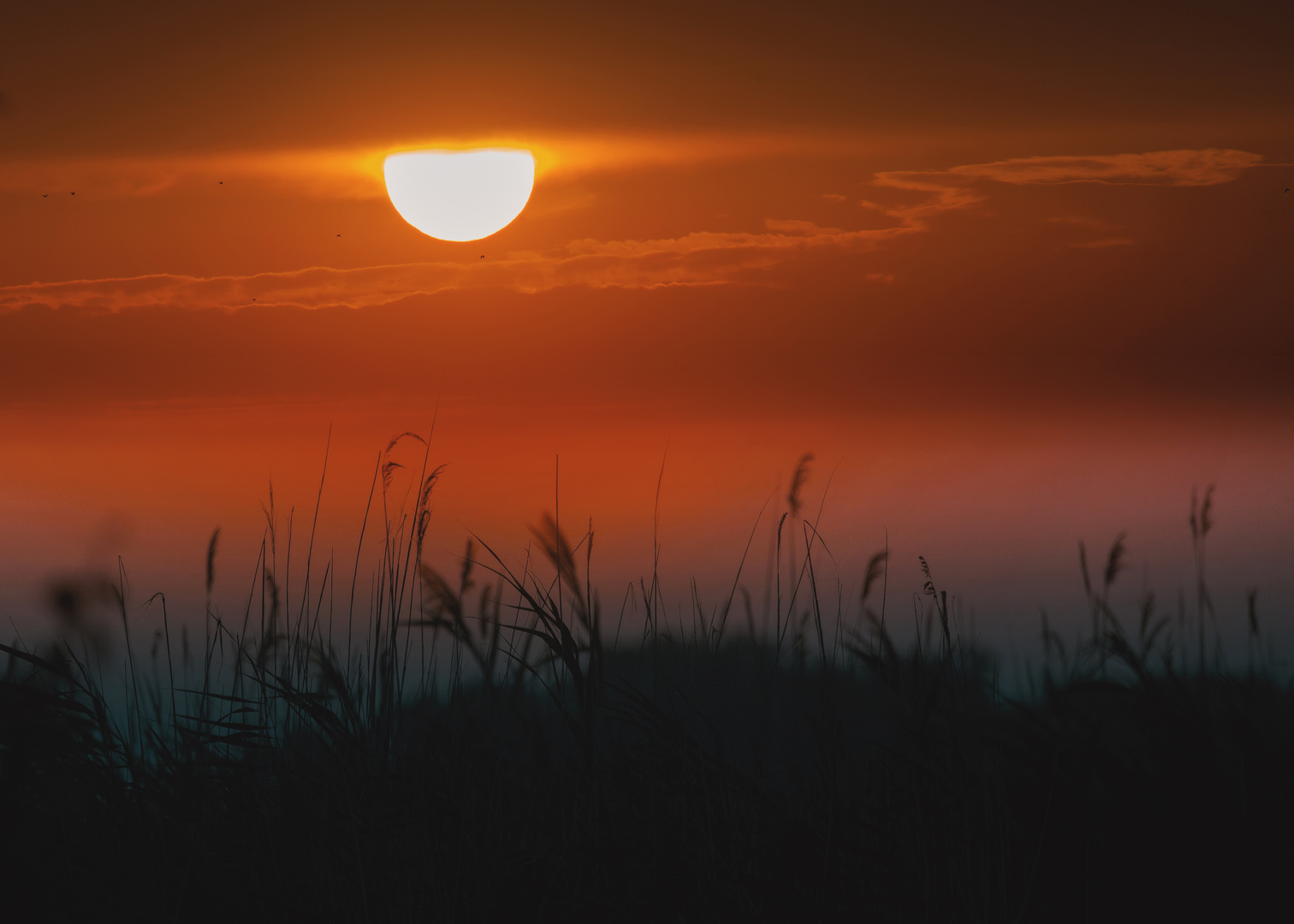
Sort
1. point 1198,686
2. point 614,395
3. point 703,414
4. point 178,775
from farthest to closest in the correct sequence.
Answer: point 614,395 → point 703,414 → point 1198,686 → point 178,775

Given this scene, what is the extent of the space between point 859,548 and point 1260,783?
1.37m

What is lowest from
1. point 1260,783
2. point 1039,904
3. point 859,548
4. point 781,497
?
point 1039,904

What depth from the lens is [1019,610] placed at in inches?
130

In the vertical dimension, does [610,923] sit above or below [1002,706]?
below

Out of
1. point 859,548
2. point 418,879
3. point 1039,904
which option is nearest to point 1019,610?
point 859,548

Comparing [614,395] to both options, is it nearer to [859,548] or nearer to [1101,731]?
[859,548]

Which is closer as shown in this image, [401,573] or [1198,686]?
[1198,686]

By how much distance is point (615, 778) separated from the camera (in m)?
2.04

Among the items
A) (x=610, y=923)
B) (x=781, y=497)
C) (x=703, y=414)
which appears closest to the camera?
(x=610, y=923)

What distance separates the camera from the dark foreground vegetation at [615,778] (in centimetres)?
171

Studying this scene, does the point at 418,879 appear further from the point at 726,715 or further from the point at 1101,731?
the point at 1101,731

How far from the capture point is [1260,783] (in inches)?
73.6

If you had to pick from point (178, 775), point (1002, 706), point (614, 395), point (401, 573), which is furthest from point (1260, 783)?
point (614, 395)

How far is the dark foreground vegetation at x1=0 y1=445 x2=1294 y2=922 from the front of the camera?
1708 millimetres
